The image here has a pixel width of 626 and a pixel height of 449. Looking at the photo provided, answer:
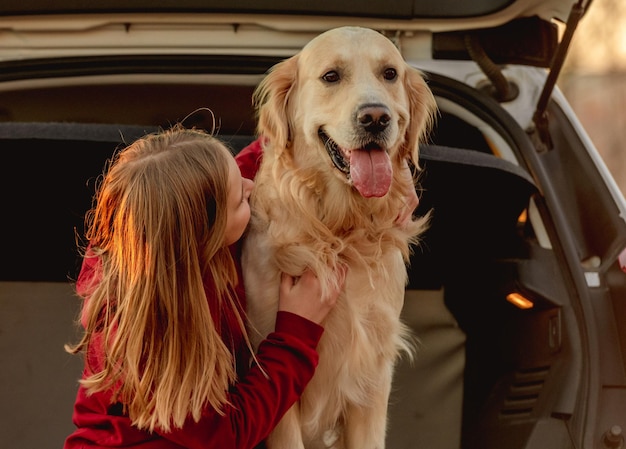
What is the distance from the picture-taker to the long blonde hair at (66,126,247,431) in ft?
5.70

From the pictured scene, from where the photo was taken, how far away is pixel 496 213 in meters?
2.58

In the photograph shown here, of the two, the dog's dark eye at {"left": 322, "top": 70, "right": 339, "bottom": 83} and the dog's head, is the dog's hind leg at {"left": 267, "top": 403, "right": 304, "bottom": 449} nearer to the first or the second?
the dog's head

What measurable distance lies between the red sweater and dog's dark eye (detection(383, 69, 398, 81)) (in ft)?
2.22

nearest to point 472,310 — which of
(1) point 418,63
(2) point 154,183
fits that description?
(1) point 418,63

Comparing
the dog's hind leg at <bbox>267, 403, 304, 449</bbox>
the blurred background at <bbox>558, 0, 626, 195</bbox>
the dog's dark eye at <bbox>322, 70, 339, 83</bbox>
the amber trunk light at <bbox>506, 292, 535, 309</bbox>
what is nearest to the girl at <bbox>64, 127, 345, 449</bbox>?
the dog's hind leg at <bbox>267, 403, 304, 449</bbox>

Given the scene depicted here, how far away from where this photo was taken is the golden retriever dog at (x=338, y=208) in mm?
2006

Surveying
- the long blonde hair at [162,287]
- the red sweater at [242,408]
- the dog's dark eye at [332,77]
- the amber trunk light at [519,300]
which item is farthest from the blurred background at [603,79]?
the long blonde hair at [162,287]

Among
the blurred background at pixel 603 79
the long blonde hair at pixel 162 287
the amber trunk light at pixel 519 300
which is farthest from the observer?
the blurred background at pixel 603 79

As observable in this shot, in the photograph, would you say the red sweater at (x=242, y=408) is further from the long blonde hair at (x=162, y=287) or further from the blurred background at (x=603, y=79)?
the blurred background at (x=603, y=79)

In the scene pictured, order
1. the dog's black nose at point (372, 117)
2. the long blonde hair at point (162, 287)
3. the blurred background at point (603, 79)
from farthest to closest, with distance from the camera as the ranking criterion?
1. the blurred background at point (603, 79)
2. the dog's black nose at point (372, 117)
3. the long blonde hair at point (162, 287)

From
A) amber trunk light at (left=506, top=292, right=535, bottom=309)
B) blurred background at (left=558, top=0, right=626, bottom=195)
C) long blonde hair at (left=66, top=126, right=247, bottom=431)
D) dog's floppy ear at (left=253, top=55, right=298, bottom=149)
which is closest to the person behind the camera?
long blonde hair at (left=66, top=126, right=247, bottom=431)

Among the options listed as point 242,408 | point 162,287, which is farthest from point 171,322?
point 242,408

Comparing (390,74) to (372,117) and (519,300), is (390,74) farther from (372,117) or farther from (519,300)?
(519,300)

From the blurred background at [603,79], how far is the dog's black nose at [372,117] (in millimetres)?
10525
